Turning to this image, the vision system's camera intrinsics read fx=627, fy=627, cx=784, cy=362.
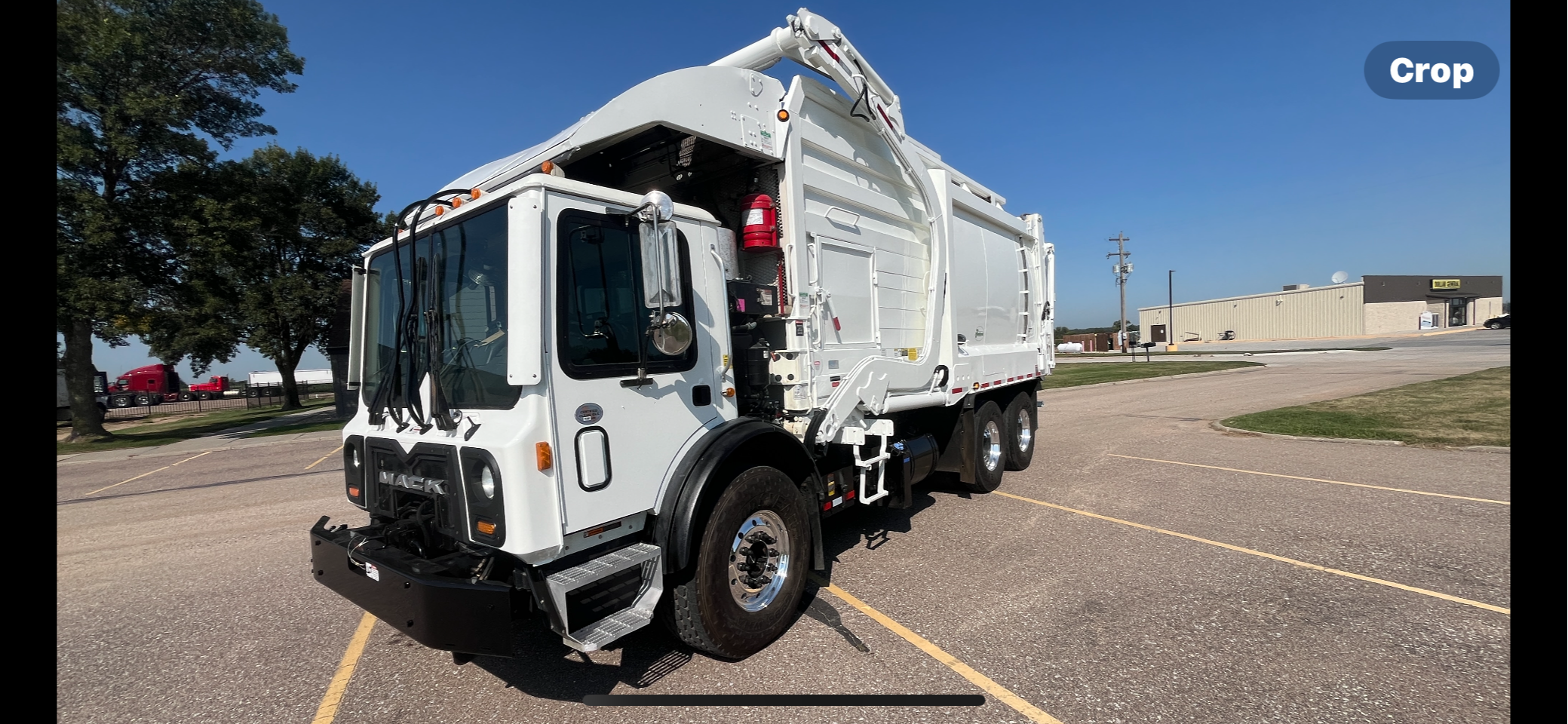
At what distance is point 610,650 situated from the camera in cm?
361

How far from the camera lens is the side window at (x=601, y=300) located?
2898mm

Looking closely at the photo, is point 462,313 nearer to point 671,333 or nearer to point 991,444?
point 671,333

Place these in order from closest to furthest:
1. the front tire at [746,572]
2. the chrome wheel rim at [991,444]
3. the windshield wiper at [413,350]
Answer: the windshield wiper at [413,350]
the front tire at [746,572]
the chrome wheel rim at [991,444]

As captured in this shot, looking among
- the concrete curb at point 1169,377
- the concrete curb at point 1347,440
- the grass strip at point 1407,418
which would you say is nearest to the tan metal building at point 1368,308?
the concrete curb at point 1169,377

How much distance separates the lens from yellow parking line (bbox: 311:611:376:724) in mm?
3027

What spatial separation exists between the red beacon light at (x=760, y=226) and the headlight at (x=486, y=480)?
2.04 m

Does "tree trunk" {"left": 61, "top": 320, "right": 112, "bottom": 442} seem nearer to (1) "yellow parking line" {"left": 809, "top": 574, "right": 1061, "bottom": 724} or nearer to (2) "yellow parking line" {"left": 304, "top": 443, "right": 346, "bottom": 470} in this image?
(2) "yellow parking line" {"left": 304, "top": 443, "right": 346, "bottom": 470}

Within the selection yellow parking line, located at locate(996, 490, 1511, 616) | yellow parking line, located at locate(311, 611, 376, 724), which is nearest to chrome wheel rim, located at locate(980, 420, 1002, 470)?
yellow parking line, located at locate(996, 490, 1511, 616)

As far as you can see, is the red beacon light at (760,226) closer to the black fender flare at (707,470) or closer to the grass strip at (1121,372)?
the black fender flare at (707,470)
